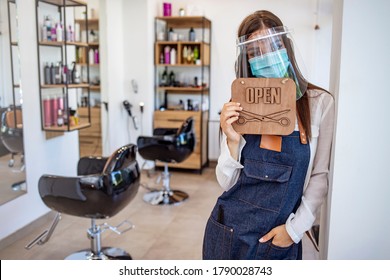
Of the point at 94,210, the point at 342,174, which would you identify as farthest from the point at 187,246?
the point at 342,174

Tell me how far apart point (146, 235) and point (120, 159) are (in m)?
0.94

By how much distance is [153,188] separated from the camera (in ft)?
15.2

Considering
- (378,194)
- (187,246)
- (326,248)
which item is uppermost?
(378,194)

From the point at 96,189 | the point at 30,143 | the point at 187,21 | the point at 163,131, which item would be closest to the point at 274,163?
the point at 96,189

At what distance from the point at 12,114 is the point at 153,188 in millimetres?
1922

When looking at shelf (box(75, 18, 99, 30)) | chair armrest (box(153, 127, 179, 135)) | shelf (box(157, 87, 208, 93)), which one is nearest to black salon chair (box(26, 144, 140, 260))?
chair armrest (box(153, 127, 179, 135))

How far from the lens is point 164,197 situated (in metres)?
4.23

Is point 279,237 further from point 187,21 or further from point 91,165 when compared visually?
point 187,21

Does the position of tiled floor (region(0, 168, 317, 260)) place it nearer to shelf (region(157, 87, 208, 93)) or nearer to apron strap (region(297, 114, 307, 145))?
shelf (region(157, 87, 208, 93))

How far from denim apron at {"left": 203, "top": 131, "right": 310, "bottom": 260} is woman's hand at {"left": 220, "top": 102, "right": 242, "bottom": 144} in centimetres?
7

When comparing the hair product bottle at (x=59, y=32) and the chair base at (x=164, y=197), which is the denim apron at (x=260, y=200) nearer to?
the hair product bottle at (x=59, y=32)
